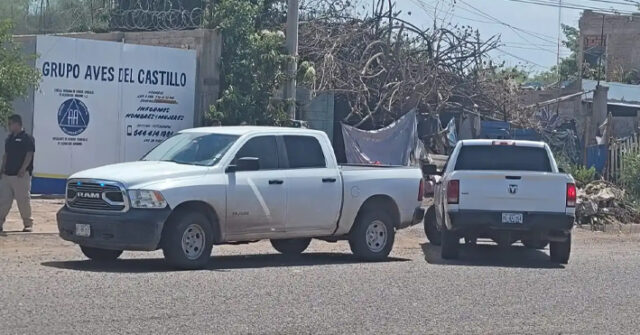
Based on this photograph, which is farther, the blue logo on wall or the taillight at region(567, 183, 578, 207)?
the blue logo on wall

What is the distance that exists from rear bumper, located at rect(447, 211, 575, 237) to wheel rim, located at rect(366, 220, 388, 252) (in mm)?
1077

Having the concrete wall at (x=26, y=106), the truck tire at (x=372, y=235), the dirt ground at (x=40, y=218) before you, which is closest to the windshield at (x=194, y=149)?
the truck tire at (x=372, y=235)

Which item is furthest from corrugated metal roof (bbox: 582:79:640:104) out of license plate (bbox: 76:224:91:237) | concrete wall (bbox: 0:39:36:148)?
license plate (bbox: 76:224:91:237)

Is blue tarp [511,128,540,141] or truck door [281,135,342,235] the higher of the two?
blue tarp [511,128,540,141]

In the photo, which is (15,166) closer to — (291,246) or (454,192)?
(291,246)

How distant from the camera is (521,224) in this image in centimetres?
1703

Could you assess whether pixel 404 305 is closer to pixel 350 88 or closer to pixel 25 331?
pixel 25 331

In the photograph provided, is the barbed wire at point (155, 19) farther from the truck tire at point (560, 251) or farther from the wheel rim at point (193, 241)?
the wheel rim at point (193, 241)

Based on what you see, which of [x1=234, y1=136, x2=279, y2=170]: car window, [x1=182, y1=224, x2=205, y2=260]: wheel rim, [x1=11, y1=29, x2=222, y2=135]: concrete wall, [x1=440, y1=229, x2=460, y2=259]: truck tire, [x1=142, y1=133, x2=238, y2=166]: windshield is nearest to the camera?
[x1=182, y1=224, x2=205, y2=260]: wheel rim

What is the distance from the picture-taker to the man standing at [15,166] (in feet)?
56.4

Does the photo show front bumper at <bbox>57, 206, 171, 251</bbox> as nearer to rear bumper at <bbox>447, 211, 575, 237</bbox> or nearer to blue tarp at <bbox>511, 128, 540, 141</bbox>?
rear bumper at <bbox>447, 211, 575, 237</bbox>

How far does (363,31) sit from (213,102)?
19.1 feet

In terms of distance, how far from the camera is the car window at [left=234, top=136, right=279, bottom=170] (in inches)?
602

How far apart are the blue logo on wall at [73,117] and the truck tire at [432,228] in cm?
684
